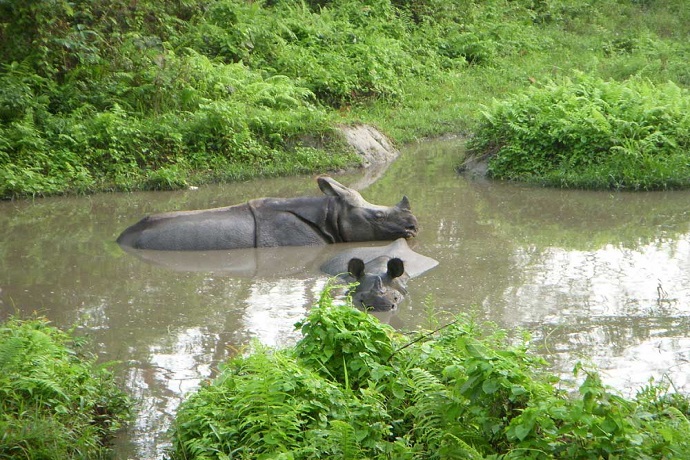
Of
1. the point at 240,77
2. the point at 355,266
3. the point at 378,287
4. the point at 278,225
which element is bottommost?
the point at 278,225

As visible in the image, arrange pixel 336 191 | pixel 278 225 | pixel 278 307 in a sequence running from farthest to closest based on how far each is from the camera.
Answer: pixel 336 191, pixel 278 225, pixel 278 307

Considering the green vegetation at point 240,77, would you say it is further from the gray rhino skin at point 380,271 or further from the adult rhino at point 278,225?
the gray rhino skin at point 380,271

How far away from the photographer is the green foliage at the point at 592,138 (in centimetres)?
1403

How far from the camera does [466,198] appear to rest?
46.0 feet

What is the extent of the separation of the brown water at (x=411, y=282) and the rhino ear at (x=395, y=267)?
336 millimetres

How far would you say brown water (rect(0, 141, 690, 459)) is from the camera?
751 centimetres

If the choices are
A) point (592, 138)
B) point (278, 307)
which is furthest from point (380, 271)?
point (592, 138)

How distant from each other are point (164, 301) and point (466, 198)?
19.6 ft

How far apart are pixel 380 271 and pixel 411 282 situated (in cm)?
37

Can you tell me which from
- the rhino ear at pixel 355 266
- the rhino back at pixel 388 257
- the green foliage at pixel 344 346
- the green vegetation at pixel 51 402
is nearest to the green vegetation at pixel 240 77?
the rhino back at pixel 388 257

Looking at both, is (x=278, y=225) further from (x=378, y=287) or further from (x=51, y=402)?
(x=51, y=402)

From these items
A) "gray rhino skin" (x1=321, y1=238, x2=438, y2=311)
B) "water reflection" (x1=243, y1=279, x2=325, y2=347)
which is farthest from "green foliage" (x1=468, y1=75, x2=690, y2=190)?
"water reflection" (x1=243, y1=279, x2=325, y2=347)

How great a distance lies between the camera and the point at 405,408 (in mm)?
5590

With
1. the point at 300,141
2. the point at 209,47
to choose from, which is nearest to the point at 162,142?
the point at 300,141
